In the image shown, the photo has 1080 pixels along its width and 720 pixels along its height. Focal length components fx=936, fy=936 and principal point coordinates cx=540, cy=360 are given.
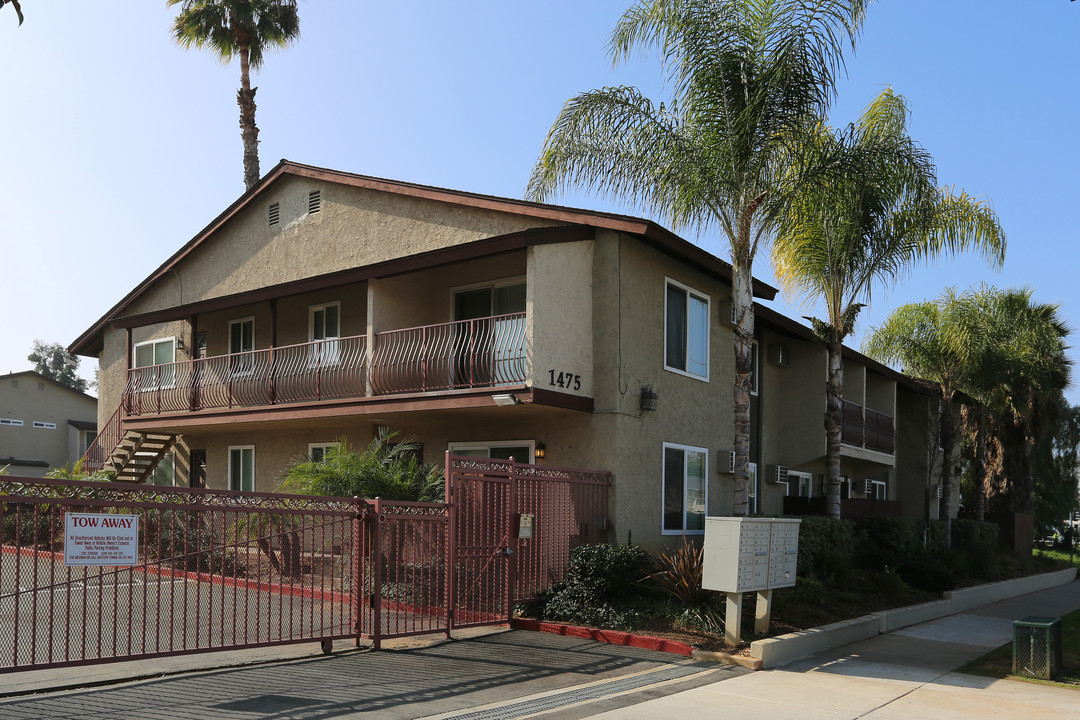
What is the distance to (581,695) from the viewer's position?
9.05 metres

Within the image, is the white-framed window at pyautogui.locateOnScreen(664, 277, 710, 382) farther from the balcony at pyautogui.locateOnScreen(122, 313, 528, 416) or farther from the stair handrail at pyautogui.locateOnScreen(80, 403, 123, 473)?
the stair handrail at pyautogui.locateOnScreen(80, 403, 123, 473)

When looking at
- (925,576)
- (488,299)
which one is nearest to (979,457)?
(925,576)

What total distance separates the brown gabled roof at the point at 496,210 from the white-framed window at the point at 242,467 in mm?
5283

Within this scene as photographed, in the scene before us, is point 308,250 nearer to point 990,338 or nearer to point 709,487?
point 709,487

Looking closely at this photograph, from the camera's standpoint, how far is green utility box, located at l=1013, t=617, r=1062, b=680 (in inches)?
424

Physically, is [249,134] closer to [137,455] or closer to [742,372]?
[137,455]

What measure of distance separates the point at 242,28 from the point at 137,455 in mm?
14708

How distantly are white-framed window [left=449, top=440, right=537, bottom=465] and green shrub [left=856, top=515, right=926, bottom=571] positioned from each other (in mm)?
7358

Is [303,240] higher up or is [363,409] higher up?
[303,240]

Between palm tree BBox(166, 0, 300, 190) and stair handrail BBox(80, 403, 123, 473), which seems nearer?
stair handrail BBox(80, 403, 123, 473)

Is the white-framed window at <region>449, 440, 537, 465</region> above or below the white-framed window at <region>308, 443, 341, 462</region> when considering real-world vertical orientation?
above

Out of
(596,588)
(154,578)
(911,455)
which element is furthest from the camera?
(911,455)

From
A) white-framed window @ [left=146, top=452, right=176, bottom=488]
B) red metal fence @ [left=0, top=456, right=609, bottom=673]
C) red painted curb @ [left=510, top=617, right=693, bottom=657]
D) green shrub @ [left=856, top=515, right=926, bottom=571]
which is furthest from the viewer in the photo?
white-framed window @ [left=146, top=452, right=176, bottom=488]

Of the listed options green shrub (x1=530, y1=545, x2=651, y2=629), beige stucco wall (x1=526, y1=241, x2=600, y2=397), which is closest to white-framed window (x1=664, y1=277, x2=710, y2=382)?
beige stucco wall (x1=526, y1=241, x2=600, y2=397)
